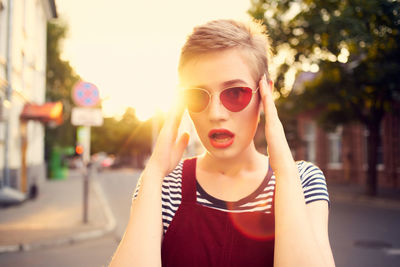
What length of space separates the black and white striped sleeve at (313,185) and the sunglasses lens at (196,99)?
520mm

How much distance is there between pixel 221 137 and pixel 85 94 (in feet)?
29.5

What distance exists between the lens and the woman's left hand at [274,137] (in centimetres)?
164

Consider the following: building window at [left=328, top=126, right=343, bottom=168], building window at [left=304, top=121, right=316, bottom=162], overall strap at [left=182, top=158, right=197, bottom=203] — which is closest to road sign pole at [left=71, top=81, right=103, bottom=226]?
overall strap at [left=182, top=158, right=197, bottom=203]

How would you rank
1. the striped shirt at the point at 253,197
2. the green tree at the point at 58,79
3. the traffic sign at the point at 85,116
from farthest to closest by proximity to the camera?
the green tree at the point at 58,79 < the traffic sign at the point at 85,116 < the striped shirt at the point at 253,197

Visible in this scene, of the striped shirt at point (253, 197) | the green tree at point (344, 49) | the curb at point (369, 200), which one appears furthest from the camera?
the curb at point (369, 200)

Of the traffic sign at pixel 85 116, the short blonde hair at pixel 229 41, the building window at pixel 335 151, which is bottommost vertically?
the building window at pixel 335 151

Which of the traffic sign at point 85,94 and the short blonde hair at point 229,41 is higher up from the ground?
the traffic sign at point 85,94

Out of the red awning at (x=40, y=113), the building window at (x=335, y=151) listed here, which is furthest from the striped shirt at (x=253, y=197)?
the building window at (x=335, y=151)

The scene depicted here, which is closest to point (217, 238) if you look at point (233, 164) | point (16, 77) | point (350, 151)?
point (233, 164)

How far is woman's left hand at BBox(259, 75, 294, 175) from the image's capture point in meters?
1.64

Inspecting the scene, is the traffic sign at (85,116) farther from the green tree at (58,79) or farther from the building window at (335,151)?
the green tree at (58,79)

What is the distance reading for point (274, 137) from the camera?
1690mm

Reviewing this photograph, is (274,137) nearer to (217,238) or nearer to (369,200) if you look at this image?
(217,238)

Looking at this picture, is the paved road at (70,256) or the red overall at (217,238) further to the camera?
the paved road at (70,256)
